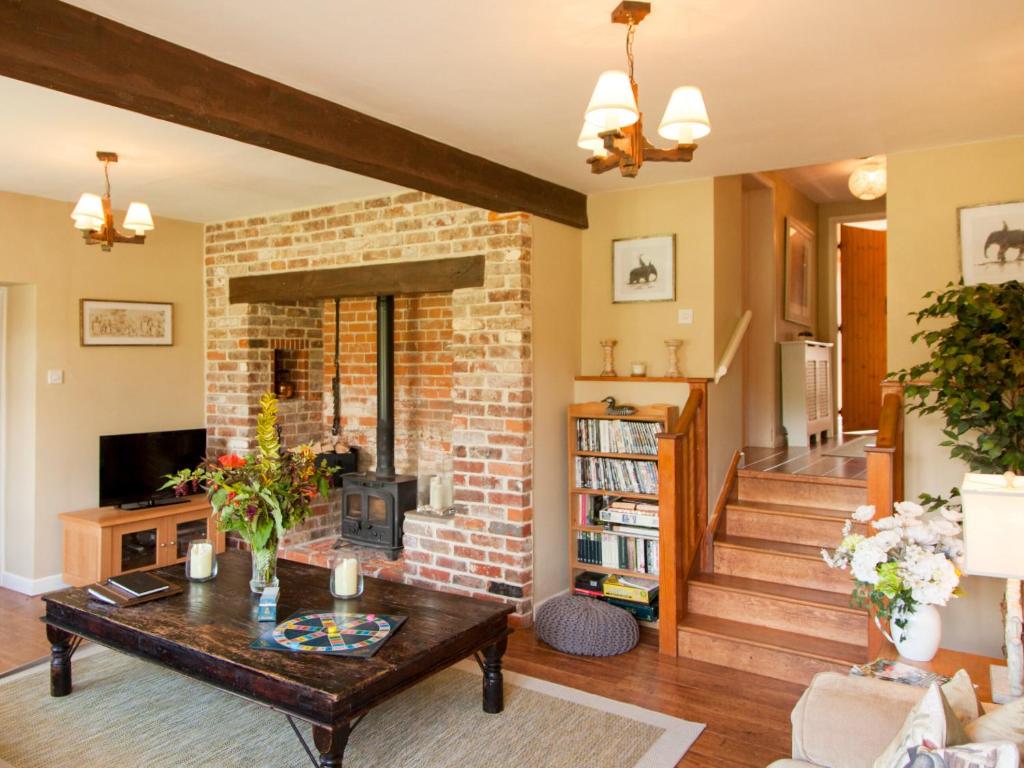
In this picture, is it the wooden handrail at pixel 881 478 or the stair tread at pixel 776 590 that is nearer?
the wooden handrail at pixel 881 478

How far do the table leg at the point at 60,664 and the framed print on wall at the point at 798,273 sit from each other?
17.7ft

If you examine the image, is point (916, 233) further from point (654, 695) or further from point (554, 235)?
point (654, 695)

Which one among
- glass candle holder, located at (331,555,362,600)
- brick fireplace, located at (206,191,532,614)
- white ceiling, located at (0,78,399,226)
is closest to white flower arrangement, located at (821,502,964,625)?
glass candle holder, located at (331,555,362,600)

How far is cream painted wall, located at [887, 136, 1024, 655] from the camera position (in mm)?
3590

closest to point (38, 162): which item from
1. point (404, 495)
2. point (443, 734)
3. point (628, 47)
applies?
point (404, 495)

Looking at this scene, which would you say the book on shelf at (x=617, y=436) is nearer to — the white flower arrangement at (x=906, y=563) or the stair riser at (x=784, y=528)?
the stair riser at (x=784, y=528)

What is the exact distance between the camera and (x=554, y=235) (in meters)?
4.44

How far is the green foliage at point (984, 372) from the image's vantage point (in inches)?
121

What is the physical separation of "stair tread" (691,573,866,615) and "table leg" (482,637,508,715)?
54.0 inches

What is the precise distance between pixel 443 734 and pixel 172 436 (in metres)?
3.36

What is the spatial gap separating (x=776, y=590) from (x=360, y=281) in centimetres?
300

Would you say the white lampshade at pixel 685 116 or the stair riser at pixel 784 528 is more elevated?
the white lampshade at pixel 685 116

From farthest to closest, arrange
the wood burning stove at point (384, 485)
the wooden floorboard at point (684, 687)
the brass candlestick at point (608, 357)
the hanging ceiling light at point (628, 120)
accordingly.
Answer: the wood burning stove at point (384, 485), the brass candlestick at point (608, 357), the wooden floorboard at point (684, 687), the hanging ceiling light at point (628, 120)

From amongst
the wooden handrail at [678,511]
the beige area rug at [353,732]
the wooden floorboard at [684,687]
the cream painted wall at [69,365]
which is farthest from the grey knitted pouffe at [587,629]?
the cream painted wall at [69,365]
